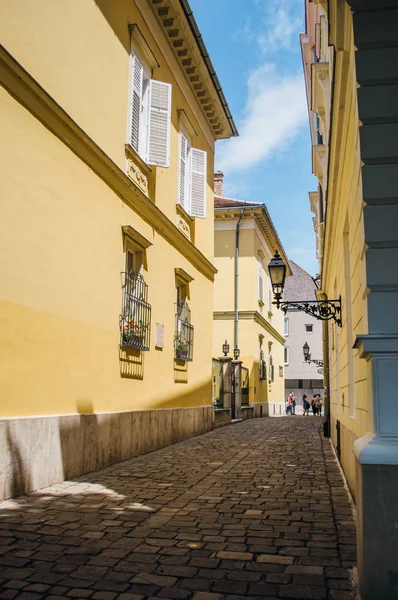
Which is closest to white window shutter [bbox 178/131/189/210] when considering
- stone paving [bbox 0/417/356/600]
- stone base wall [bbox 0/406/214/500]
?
stone base wall [bbox 0/406/214/500]

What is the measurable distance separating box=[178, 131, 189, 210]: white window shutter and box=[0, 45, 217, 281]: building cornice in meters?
1.29

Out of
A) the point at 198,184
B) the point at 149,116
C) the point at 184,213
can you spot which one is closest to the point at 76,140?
the point at 149,116

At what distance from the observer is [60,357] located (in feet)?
23.8

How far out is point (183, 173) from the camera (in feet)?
44.4

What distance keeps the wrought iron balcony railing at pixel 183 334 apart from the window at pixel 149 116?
12.4 ft

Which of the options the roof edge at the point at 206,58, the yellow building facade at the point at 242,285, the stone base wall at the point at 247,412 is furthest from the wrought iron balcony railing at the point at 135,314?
the yellow building facade at the point at 242,285

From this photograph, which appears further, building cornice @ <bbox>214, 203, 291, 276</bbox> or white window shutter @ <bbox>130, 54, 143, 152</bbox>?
building cornice @ <bbox>214, 203, 291, 276</bbox>

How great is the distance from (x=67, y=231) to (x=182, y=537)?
4.47 m

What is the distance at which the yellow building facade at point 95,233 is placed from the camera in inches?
251

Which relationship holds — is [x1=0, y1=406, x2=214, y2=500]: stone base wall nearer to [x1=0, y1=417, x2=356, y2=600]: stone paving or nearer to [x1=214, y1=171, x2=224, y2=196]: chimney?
[x1=0, y1=417, x2=356, y2=600]: stone paving

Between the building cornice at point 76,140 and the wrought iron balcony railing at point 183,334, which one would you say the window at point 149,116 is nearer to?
the building cornice at point 76,140

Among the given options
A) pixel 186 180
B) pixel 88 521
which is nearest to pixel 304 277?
pixel 186 180

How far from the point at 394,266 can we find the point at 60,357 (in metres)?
4.83

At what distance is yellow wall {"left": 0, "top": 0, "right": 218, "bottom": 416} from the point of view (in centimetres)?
630
